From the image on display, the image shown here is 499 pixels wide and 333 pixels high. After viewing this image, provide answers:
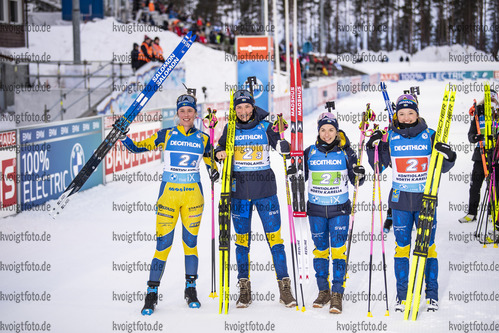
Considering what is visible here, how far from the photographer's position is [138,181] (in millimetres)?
14102

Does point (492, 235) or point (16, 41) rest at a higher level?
point (16, 41)

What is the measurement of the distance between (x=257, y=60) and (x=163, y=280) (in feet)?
55.1

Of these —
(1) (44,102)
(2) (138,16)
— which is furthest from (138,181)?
(2) (138,16)

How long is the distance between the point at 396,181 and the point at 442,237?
10.7 feet

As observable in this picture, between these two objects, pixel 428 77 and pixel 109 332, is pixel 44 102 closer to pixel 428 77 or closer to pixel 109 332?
pixel 109 332

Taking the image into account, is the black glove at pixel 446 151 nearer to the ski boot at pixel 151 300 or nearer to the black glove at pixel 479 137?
the ski boot at pixel 151 300

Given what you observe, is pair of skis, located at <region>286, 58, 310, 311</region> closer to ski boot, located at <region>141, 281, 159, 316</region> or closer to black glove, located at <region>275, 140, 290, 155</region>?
black glove, located at <region>275, 140, 290, 155</region>

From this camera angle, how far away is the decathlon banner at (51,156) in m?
10.5

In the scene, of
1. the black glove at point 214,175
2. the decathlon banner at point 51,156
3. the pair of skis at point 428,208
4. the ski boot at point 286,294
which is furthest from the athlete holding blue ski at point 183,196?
the decathlon banner at point 51,156

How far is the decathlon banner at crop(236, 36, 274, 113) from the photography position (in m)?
23.0

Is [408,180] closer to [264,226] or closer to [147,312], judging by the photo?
[264,226]

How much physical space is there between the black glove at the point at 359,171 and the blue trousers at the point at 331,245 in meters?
0.43

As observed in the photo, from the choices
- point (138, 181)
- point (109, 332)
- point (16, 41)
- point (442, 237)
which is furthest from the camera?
point (16, 41)

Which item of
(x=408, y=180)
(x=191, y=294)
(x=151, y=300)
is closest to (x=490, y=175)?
(x=408, y=180)
